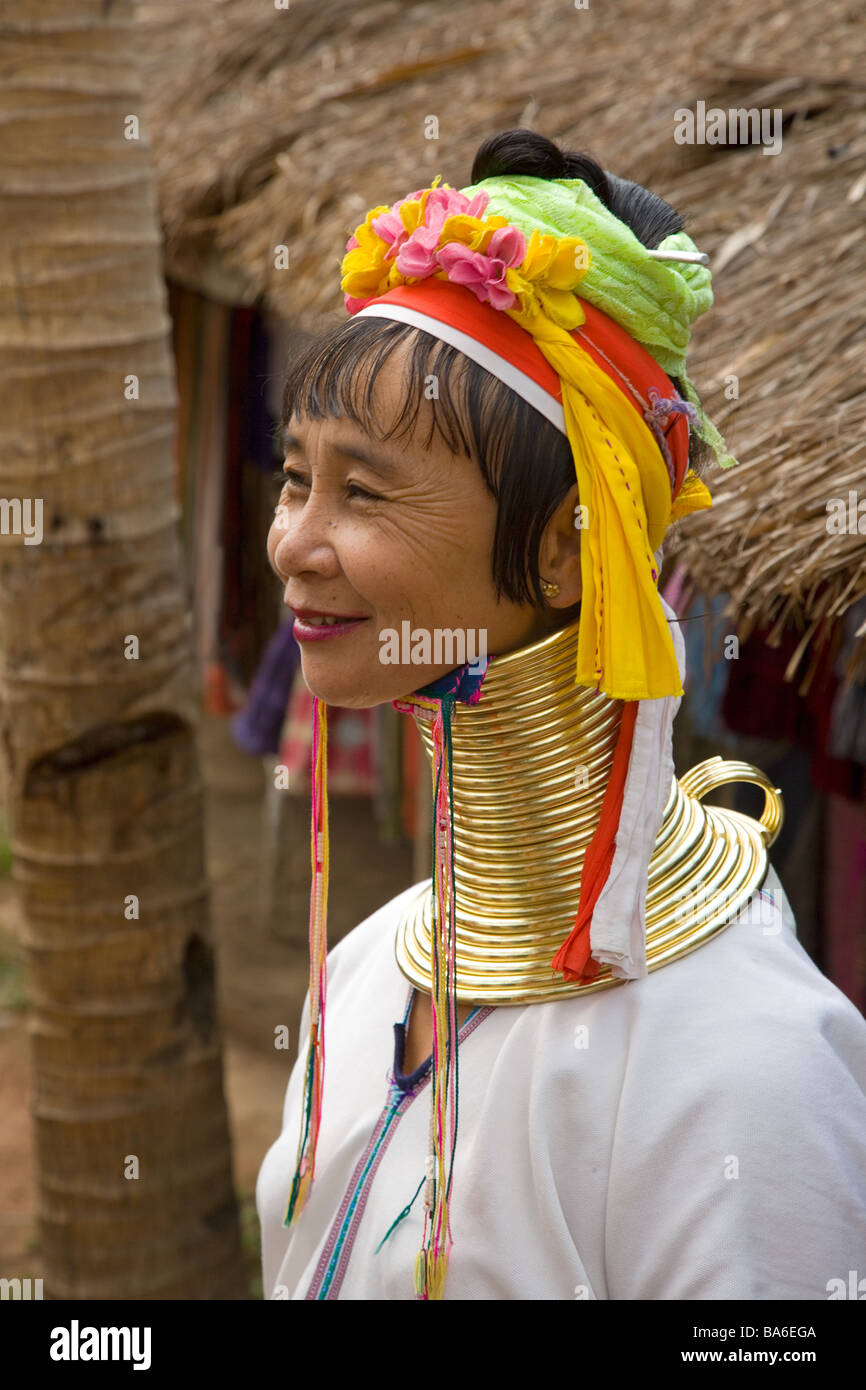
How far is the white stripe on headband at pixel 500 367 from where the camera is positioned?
4.76ft

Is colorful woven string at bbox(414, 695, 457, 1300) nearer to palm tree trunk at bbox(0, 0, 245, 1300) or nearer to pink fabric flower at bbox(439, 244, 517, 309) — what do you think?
pink fabric flower at bbox(439, 244, 517, 309)

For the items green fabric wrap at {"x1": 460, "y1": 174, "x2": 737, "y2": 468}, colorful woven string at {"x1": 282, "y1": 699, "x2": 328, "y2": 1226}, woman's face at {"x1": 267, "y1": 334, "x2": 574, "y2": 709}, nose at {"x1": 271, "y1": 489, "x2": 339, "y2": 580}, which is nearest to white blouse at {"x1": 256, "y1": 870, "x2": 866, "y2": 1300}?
colorful woven string at {"x1": 282, "y1": 699, "x2": 328, "y2": 1226}

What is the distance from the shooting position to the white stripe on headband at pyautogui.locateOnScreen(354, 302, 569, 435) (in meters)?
1.45

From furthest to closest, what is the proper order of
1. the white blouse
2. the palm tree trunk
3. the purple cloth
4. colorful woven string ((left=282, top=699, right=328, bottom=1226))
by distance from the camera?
the purple cloth → the palm tree trunk → colorful woven string ((left=282, top=699, right=328, bottom=1226)) → the white blouse

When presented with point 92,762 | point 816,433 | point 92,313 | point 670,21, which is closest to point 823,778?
point 816,433

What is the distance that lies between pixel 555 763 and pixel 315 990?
482 mm

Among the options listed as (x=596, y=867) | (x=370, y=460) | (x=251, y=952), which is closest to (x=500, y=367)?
(x=370, y=460)

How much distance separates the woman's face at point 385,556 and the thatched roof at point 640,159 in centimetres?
90

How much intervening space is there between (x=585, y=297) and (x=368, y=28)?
5.43 m

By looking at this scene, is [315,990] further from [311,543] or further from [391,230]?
[391,230]

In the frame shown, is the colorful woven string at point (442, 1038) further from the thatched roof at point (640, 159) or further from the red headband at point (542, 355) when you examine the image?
the thatched roof at point (640, 159)

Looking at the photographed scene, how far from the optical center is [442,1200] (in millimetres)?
1525

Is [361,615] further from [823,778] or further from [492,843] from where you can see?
[823,778]

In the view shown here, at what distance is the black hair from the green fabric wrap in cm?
5
